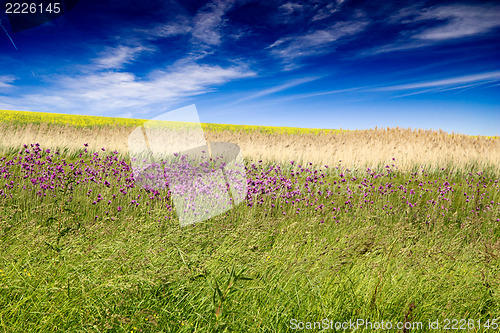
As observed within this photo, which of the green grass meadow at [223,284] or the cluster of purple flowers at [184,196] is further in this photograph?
the cluster of purple flowers at [184,196]

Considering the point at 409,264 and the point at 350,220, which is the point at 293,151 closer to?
the point at 350,220

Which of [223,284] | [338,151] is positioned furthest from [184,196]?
[338,151]

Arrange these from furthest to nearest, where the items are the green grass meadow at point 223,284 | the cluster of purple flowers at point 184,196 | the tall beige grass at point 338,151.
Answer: the tall beige grass at point 338,151, the cluster of purple flowers at point 184,196, the green grass meadow at point 223,284

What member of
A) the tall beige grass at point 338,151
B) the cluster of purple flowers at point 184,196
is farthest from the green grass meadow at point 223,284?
the tall beige grass at point 338,151

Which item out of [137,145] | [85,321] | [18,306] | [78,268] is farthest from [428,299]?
[137,145]

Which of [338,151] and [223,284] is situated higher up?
[338,151]

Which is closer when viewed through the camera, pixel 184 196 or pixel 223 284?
pixel 223 284

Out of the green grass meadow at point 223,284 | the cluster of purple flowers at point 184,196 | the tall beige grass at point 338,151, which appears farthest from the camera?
the tall beige grass at point 338,151

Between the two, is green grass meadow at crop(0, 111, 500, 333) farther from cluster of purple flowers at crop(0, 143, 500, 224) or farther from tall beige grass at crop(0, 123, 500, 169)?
tall beige grass at crop(0, 123, 500, 169)

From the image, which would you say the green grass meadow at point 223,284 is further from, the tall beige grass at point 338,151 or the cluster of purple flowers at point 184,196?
the tall beige grass at point 338,151

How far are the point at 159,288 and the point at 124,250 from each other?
693 mm

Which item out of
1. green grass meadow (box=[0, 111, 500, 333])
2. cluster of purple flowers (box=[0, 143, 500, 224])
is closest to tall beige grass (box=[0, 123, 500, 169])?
cluster of purple flowers (box=[0, 143, 500, 224])

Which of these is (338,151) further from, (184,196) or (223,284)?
(223,284)

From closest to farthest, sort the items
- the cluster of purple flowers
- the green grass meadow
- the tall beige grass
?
the green grass meadow < the cluster of purple flowers < the tall beige grass
